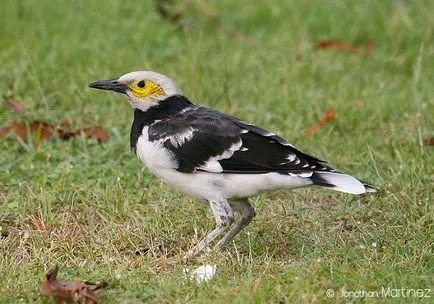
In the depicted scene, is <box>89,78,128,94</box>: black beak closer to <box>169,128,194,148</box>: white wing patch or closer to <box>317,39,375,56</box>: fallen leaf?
<box>169,128,194,148</box>: white wing patch

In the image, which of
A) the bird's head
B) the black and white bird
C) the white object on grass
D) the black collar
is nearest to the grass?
the white object on grass

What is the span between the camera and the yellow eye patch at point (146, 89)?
6488 mm

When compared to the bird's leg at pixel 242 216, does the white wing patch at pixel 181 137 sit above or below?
above

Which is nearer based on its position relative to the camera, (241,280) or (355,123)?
(241,280)

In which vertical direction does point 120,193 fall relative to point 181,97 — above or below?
below

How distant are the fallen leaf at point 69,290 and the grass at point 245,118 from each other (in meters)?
0.09

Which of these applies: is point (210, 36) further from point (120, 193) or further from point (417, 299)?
point (417, 299)

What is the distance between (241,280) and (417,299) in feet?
3.04

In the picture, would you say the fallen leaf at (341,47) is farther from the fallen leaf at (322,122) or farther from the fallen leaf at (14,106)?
the fallen leaf at (14,106)

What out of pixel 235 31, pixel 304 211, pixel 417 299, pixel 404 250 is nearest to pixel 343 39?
pixel 235 31

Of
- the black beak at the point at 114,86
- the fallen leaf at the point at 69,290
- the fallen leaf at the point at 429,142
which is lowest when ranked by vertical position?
the fallen leaf at the point at 429,142

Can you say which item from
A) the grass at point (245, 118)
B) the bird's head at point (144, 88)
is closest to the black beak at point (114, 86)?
the bird's head at point (144, 88)

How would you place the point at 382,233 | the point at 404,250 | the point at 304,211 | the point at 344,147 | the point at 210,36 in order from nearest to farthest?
the point at 404,250 < the point at 382,233 < the point at 304,211 < the point at 344,147 < the point at 210,36

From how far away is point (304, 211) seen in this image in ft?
22.6
